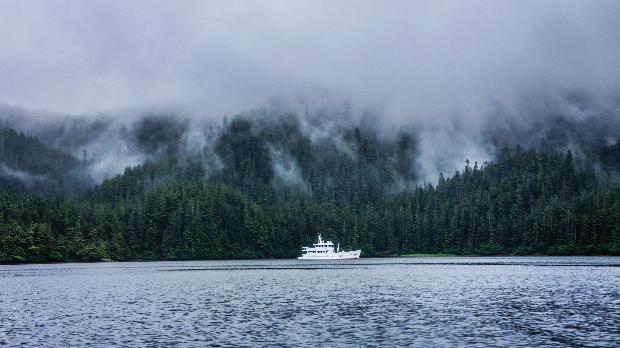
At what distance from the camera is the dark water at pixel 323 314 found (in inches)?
2120

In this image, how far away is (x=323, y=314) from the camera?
7050cm

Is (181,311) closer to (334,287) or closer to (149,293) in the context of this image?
(149,293)

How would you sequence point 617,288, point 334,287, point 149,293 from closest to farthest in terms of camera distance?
point 617,288
point 149,293
point 334,287

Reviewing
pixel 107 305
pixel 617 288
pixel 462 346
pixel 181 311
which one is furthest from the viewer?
pixel 617 288

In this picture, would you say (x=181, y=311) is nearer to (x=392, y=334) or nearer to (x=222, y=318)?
(x=222, y=318)

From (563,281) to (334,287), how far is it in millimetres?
42092

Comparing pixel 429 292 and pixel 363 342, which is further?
pixel 429 292

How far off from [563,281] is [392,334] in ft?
225

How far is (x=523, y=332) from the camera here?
55531mm

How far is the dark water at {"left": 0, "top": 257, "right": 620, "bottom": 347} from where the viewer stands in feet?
177

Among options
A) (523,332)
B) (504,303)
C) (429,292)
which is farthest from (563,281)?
(523,332)

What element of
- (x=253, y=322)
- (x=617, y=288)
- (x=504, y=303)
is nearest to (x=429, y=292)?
(x=504, y=303)

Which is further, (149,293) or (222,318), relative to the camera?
(149,293)

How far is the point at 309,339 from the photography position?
176 feet
